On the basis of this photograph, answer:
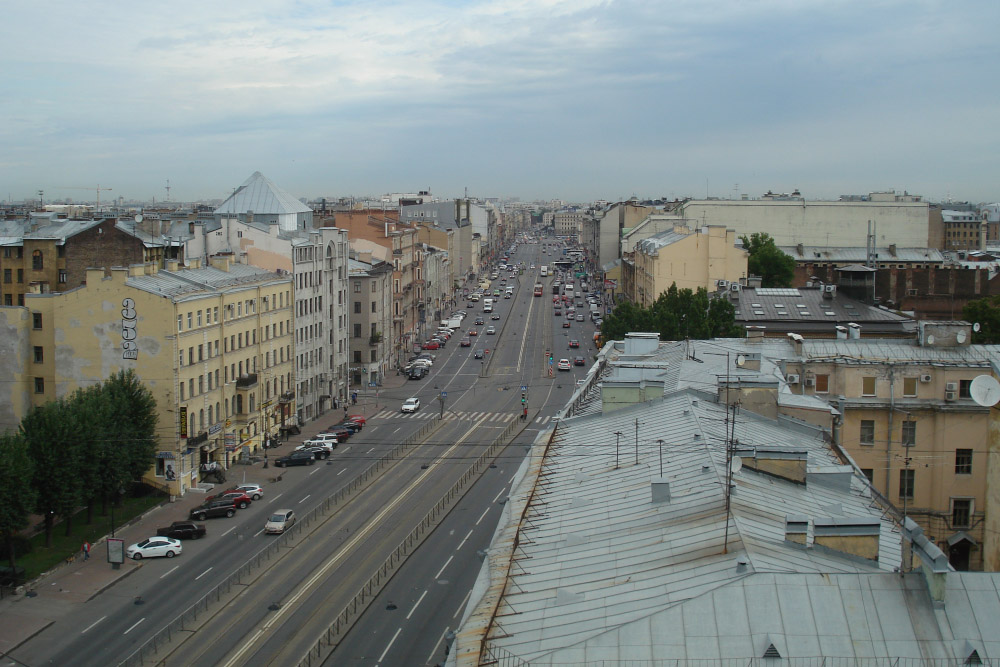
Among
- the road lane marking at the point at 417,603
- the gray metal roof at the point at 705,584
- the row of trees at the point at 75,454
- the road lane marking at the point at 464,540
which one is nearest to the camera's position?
the gray metal roof at the point at 705,584

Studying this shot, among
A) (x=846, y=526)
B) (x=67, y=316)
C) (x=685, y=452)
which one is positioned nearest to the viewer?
(x=846, y=526)

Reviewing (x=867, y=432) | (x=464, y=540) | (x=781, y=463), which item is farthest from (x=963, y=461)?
(x=464, y=540)

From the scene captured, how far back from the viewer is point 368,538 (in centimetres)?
4591

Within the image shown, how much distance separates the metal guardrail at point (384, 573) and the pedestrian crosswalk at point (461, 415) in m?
10.7

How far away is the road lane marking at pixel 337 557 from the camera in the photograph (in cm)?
3362

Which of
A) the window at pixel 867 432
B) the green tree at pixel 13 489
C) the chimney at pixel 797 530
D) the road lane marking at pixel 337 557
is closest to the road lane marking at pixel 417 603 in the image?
the road lane marking at pixel 337 557

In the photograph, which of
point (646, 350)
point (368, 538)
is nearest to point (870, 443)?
point (646, 350)

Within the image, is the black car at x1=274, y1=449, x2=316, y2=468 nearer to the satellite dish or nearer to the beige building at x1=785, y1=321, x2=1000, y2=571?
the beige building at x1=785, y1=321, x2=1000, y2=571

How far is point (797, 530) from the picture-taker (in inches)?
761

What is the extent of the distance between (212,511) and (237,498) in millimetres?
2065

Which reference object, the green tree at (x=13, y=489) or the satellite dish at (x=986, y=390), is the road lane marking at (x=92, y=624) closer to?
the green tree at (x=13, y=489)

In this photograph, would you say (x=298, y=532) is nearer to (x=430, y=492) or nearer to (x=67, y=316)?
(x=430, y=492)

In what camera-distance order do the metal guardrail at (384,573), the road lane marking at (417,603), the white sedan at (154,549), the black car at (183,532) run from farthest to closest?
1. the black car at (183,532)
2. the white sedan at (154,549)
3. the road lane marking at (417,603)
4. the metal guardrail at (384,573)

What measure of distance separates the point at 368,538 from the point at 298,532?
3159 mm
